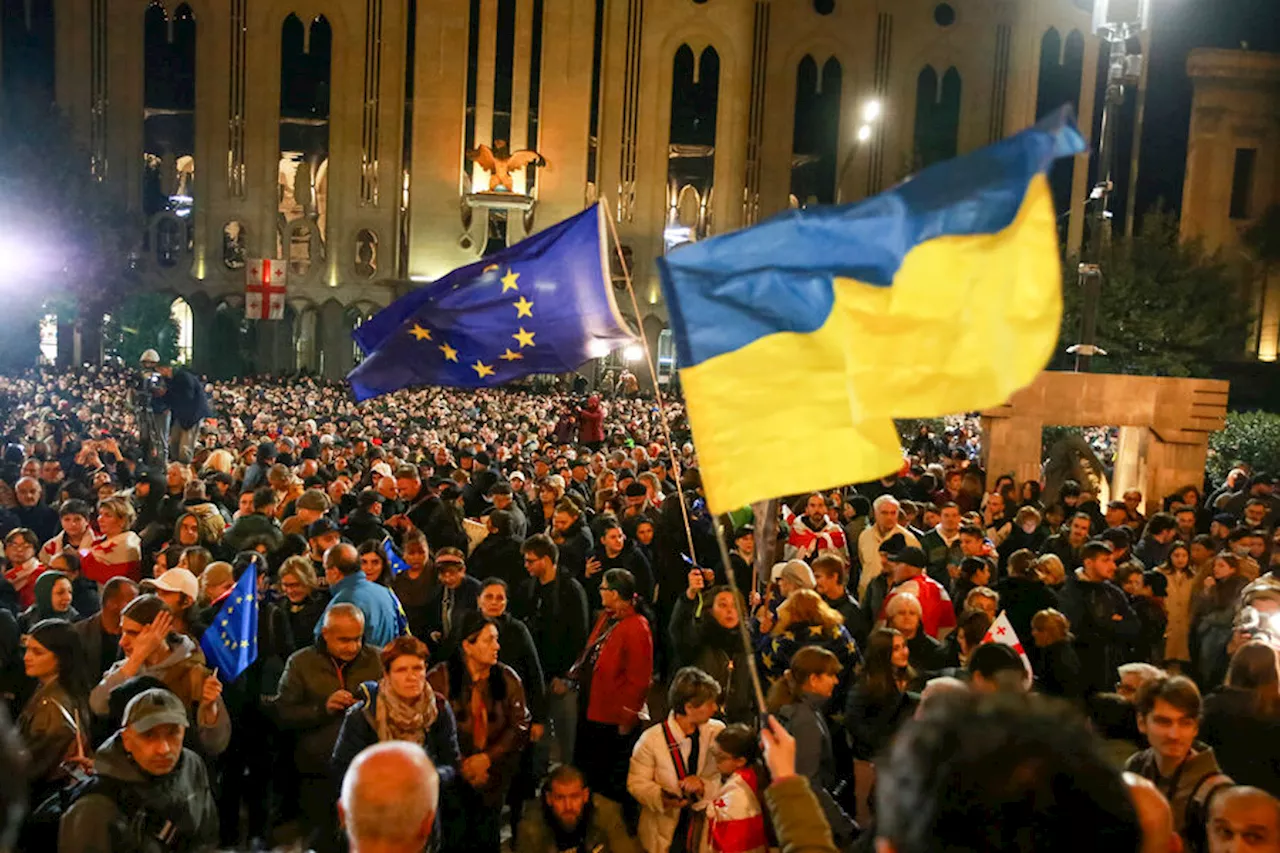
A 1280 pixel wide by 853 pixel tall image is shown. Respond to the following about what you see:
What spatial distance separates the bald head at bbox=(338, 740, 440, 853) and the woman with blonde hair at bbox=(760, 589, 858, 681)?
3.24 m

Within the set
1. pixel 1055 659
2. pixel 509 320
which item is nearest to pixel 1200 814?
pixel 1055 659

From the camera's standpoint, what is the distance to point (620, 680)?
5883 mm

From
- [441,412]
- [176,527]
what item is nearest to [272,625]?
[176,527]

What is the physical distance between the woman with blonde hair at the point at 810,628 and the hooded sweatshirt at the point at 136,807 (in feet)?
9.13

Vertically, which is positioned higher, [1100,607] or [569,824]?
[1100,607]

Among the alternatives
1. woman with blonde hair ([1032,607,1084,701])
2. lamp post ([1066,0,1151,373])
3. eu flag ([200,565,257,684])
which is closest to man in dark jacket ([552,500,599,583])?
eu flag ([200,565,257,684])

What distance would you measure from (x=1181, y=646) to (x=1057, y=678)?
341cm

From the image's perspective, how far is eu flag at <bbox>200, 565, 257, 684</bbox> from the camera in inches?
205

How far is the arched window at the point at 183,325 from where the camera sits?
45.9 meters

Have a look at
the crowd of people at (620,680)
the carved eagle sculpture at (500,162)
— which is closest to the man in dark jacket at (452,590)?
the crowd of people at (620,680)

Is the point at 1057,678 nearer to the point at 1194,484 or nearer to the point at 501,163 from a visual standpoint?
the point at 1194,484

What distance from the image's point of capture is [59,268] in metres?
40.3

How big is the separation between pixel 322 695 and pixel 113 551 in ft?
9.48

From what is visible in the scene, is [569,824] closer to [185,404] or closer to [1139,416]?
[1139,416]
